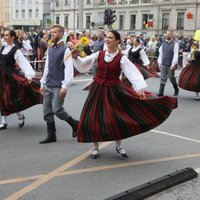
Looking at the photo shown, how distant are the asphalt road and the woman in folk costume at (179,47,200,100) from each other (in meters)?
3.02

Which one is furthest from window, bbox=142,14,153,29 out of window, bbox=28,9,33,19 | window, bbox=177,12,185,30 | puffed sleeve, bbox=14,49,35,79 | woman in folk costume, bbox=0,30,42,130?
puffed sleeve, bbox=14,49,35,79

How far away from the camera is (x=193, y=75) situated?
10641 millimetres

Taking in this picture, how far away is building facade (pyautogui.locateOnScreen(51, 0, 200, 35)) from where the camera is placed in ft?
175

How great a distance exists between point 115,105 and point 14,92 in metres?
2.31

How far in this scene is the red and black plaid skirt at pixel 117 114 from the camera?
5.12m

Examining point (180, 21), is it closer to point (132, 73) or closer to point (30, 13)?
point (30, 13)

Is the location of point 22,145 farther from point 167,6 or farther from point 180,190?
point 167,6

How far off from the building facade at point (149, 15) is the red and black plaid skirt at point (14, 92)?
43794 millimetres

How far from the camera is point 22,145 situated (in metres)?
6.04

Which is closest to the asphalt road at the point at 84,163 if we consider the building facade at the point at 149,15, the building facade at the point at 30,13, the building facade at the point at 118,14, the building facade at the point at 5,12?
the building facade at the point at 118,14

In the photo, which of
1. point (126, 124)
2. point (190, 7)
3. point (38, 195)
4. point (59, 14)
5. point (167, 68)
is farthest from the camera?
point (59, 14)

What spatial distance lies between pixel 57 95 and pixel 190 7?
166 feet

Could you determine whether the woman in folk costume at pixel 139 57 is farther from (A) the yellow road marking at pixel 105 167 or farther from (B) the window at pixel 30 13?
(B) the window at pixel 30 13

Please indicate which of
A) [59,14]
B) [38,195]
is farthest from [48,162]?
[59,14]
